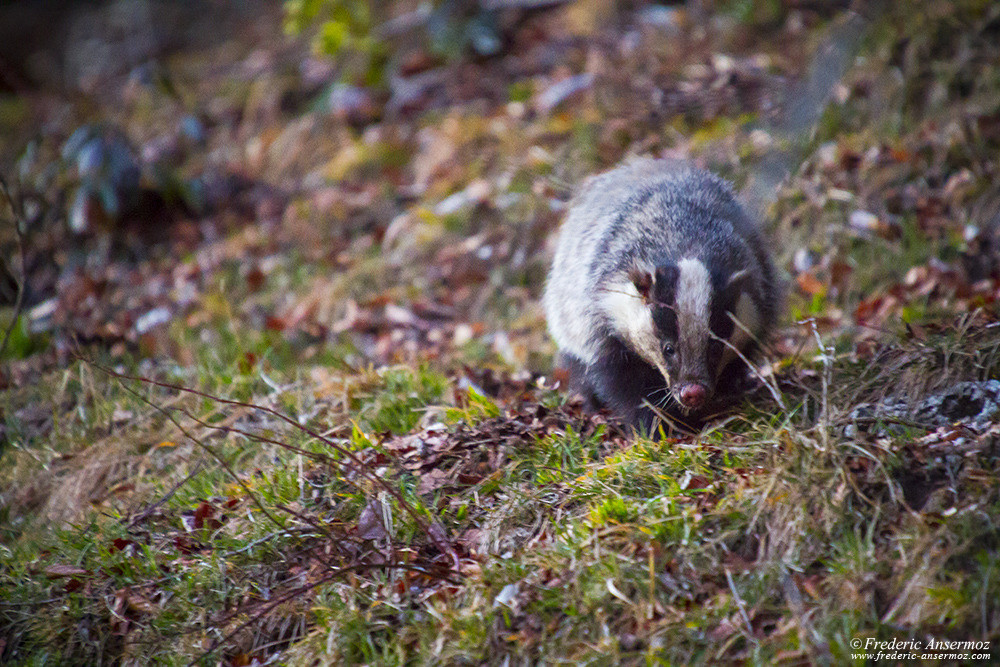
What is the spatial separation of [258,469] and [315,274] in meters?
3.23

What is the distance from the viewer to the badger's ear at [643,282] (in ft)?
12.5

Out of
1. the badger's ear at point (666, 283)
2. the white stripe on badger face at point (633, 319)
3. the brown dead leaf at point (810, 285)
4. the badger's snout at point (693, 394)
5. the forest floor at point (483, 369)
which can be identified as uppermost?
the badger's ear at point (666, 283)

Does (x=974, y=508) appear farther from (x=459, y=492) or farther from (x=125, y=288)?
(x=125, y=288)

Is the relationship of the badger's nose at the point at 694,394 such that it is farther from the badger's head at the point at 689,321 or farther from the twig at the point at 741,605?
the twig at the point at 741,605

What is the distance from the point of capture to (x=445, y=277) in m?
6.90

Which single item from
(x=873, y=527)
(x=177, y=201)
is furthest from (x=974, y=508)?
(x=177, y=201)

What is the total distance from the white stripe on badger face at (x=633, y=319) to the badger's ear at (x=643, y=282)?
3cm

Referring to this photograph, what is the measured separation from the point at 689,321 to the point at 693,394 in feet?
1.08

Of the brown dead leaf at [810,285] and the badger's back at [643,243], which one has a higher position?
the badger's back at [643,243]

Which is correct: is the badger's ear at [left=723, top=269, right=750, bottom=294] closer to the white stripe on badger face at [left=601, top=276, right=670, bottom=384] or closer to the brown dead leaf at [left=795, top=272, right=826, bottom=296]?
the white stripe on badger face at [left=601, top=276, right=670, bottom=384]

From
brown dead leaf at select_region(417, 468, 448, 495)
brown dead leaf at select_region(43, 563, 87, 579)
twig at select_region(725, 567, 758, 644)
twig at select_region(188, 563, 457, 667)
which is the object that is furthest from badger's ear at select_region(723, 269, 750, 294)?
brown dead leaf at select_region(43, 563, 87, 579)

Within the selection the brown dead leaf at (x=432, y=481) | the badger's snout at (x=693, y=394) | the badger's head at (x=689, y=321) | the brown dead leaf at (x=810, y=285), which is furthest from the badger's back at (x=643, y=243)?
the brown dead leaf at (x=810, y=285)

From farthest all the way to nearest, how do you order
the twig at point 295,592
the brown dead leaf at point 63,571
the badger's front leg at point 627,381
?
the badger's front leg at point 627,381
the brown dead leaf at point 63,571
the twig at point 295,592

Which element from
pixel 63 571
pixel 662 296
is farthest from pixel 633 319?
pixel 63 571
